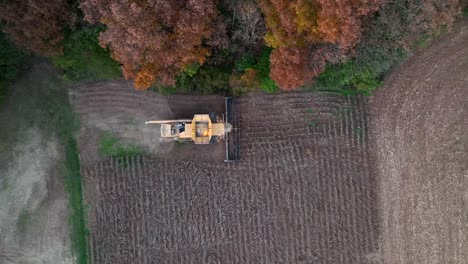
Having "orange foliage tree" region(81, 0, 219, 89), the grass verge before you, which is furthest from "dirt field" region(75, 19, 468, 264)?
"orange foliage tree" region(81, 0, 219, 89)

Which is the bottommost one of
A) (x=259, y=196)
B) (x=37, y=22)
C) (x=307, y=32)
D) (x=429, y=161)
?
(x=259, y=196)

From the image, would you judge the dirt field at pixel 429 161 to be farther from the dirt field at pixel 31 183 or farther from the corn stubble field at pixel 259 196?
the dirt field at pixel 31 183

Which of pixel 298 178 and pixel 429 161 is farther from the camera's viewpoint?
pixel 298 178

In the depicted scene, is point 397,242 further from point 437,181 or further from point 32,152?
point 32,152

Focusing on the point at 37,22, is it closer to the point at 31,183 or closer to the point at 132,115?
the point at 132,115

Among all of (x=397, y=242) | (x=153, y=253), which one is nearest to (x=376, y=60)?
(x=397, y=242)

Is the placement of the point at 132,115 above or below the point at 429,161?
above

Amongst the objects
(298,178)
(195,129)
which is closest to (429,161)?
(298,178)
